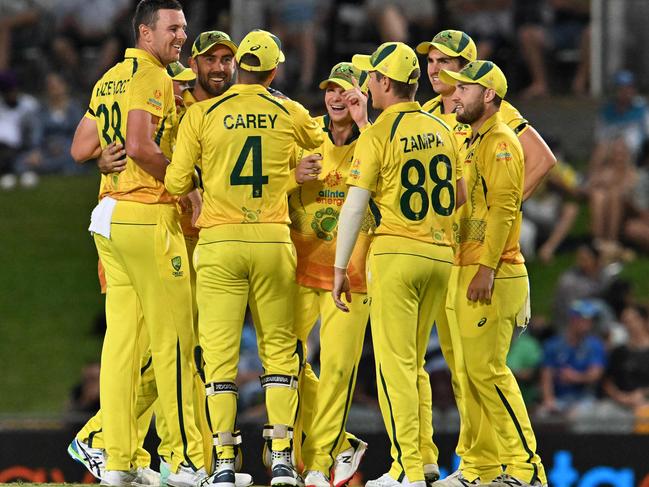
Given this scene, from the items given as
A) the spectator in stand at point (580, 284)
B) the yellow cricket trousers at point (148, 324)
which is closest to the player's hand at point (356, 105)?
the yellow cricket trousers at point (148, 324)

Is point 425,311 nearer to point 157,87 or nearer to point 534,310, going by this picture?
point 157,87

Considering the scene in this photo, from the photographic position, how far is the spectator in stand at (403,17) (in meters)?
13.9

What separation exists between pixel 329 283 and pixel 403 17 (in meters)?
7.64

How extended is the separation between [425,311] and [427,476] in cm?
90

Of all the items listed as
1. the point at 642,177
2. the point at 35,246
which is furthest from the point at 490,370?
the point at 35,246

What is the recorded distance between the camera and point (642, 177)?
13.3 m

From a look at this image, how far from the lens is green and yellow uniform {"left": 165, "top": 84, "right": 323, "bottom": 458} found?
640 centimetres

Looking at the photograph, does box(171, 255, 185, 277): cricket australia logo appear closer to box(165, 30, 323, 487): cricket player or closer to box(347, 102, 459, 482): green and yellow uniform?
box(165, 30, 323, 487): cricket player

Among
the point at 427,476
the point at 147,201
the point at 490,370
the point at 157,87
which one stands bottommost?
the point at 427,476

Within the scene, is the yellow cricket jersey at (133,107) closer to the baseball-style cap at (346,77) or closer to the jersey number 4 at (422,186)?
the baseball-style cap at (346,77)

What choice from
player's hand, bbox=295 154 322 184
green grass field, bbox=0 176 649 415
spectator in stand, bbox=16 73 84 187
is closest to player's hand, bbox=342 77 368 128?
player's hand, bbox=295 154 322 184

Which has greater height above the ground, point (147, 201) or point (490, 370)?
point (147, 201)

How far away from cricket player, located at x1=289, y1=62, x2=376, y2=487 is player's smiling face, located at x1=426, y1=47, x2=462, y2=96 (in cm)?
40

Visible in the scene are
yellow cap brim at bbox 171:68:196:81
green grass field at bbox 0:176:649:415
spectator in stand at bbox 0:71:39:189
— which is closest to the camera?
yellow cap brim at bbox 171:68:196:81
